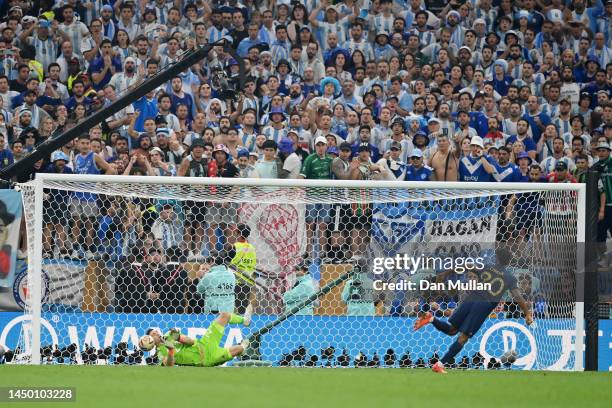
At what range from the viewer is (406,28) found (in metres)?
20.3

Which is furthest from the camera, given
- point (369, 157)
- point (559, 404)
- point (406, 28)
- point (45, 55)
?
point (406, 28)

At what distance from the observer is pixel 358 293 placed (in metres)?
11.6

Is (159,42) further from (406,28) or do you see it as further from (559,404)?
(559,404)

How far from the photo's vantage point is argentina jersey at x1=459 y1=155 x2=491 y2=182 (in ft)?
54.1

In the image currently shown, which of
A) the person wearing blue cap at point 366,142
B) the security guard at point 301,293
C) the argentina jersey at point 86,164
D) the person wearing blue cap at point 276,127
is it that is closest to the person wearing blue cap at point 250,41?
the person wearing blue cap at point 276,127

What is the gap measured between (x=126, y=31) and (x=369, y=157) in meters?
5.36

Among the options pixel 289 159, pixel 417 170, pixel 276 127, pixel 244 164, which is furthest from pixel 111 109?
pixel 417 170

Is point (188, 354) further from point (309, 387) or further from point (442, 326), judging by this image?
point (309, 387)

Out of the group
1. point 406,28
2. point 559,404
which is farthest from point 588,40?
point 559,404

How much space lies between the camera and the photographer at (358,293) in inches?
455

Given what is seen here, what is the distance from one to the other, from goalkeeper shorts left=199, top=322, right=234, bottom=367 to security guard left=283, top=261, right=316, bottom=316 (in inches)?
32.6

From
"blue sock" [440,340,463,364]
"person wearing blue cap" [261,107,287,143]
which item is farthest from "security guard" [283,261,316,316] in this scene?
"person wearing blue cap" [261,107,287,143]

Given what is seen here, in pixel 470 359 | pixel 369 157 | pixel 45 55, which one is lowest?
pixel 470 359

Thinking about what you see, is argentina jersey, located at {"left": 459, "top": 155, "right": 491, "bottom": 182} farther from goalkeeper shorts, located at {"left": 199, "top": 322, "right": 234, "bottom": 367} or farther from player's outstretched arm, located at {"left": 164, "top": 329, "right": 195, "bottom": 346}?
player's outstretched arm, located at {"left": 164, "top": 329, "right": 195, "bottom": 346}
